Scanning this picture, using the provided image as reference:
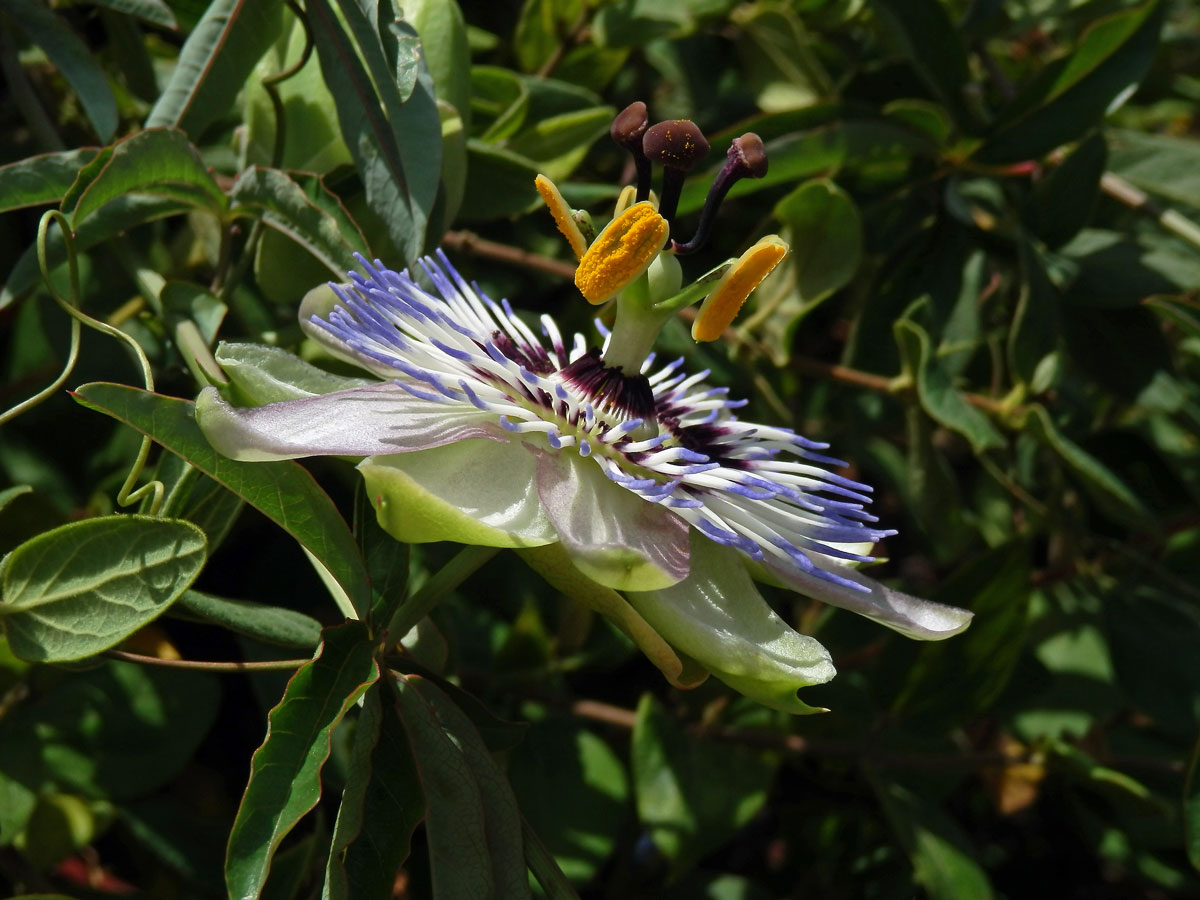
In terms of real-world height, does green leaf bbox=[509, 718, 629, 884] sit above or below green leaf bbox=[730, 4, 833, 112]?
below

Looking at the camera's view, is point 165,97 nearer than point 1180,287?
Yes

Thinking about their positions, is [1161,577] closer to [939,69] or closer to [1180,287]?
[1180,287]

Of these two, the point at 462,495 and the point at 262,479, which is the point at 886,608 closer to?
the point at 462,495

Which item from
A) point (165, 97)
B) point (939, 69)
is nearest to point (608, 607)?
point (165, 97)

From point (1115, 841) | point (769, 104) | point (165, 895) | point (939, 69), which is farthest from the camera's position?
point (769, 104)

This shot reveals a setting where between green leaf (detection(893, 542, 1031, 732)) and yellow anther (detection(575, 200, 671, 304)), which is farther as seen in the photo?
green leaf (detection(893, 542, 1031, 732))

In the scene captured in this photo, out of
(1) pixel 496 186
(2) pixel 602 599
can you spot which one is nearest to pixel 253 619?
(2) pixel 602 599

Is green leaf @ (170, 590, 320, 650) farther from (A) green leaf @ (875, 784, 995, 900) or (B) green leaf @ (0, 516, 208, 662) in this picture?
(A) green leaf @ (875, 784, 995, 900)

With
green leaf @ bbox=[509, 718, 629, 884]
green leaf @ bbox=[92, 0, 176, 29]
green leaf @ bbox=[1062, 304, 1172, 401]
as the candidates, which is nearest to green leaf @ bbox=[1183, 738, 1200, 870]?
green leaf @ bbox=[1062, 304, 1172, 401]
